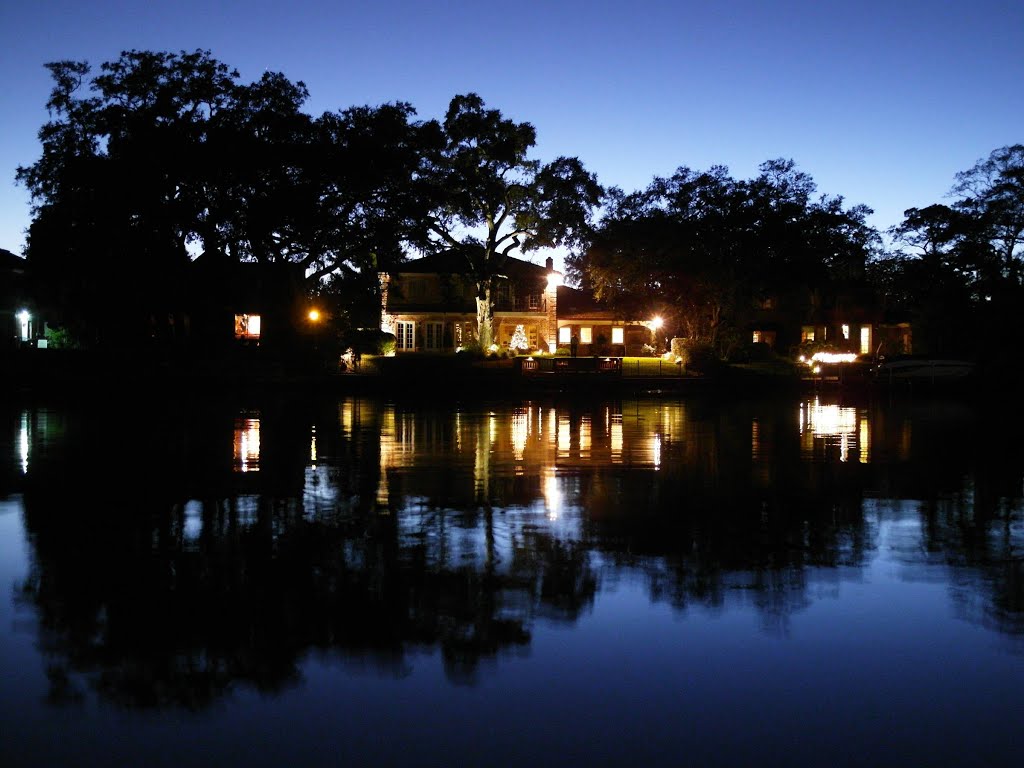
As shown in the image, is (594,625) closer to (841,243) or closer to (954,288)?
(841,243)

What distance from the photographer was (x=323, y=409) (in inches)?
1180

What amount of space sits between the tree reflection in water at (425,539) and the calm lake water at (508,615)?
0.04 meters

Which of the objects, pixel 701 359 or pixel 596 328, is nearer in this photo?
pixel 701 359

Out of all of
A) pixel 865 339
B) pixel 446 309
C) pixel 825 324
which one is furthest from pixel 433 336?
pixel 865 339

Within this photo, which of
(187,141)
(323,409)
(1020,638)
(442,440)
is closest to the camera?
(1020,638)

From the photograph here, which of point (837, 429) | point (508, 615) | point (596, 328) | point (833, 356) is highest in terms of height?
point (596, 328)

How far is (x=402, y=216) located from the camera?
4609 cm

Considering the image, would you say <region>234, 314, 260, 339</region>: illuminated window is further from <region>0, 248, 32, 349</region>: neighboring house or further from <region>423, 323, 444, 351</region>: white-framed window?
<region>0, 248, 32, 349</region>: neighboring house

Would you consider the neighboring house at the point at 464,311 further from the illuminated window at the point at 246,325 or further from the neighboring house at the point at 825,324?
the neighboring house at the point at 825,324

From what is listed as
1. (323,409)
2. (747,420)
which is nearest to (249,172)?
(323,409)

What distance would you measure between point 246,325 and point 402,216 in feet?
85.7

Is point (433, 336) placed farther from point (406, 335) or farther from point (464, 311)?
point (464, 311)

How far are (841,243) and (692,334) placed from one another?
31.9 feet

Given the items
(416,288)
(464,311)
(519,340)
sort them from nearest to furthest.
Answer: (464,311)
(519,340)
(416,288)
